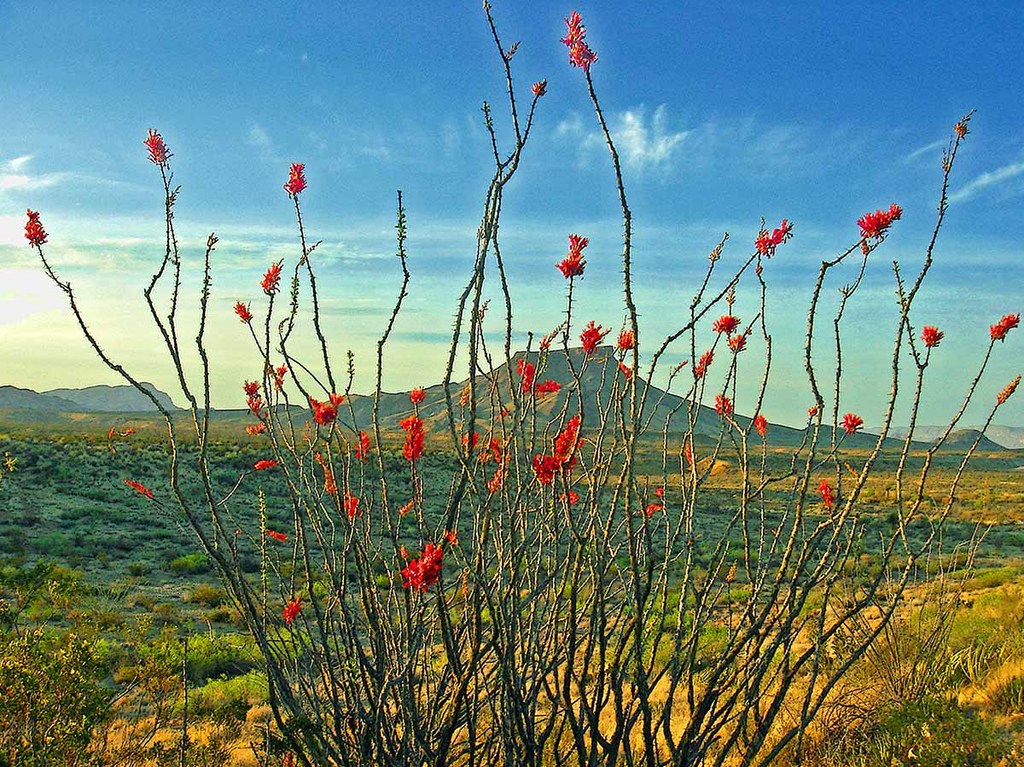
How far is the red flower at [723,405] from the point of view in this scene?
3136mm

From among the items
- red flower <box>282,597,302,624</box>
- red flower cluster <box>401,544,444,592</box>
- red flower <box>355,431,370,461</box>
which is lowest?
red flower <box>282,597,302,624</box>

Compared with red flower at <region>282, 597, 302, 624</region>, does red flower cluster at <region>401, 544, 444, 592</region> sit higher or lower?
higher

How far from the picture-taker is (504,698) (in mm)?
2342

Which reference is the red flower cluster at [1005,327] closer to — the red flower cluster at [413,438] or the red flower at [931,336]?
the red flower at [931,336]

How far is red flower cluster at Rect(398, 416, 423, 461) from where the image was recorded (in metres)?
2.61

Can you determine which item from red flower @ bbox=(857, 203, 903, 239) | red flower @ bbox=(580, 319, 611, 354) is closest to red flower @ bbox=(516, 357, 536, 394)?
red flower @ bbox=(580, 319, 611, 354)

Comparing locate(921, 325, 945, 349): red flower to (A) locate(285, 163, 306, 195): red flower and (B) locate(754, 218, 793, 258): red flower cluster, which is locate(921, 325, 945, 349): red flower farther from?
(A) locate(285, 163, 306, 195): red flower

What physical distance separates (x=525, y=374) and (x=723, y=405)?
34.7 inches

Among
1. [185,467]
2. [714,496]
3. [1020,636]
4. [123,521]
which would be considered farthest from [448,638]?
[714,496]

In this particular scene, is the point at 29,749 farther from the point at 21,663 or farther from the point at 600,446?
the point at 600,446

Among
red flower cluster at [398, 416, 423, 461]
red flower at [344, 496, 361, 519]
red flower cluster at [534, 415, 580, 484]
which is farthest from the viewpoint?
red flower at [344, 496, 361, 519]

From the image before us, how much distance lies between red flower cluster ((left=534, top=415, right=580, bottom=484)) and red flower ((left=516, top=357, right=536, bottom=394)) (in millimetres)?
319

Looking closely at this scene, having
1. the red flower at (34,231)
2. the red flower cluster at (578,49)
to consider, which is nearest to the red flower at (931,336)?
the red flower cluster at (578,49)

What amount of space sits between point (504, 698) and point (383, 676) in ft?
1.35
